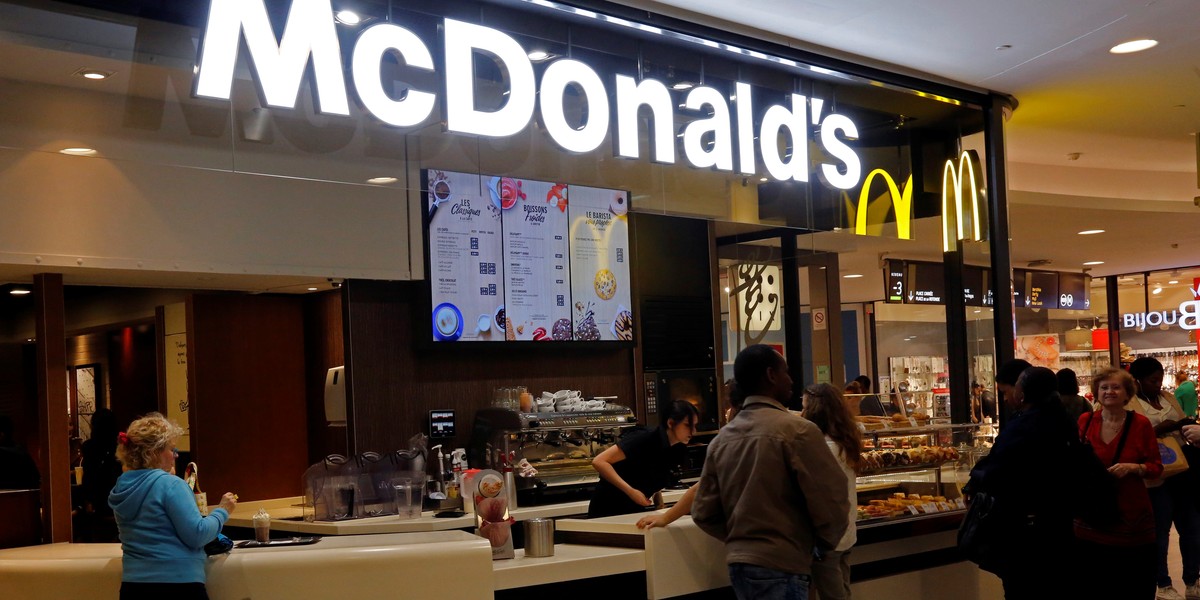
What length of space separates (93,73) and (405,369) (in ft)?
11.7

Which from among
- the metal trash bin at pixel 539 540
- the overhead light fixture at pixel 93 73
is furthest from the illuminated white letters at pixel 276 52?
the metal trash bin at pixel 539 540

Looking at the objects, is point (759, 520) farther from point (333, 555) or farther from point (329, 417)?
point (329, 417)

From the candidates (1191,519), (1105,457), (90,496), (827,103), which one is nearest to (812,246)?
(827,103)

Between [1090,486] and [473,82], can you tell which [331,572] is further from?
[1090,486]

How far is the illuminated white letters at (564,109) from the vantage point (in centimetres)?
471

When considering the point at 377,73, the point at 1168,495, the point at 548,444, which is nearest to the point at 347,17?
the point at 377,73

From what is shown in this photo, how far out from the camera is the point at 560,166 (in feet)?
15.6

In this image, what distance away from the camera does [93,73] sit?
3.51 metres

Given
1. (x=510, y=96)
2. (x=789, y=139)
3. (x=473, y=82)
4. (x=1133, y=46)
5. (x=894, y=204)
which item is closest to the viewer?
(x=473, y=82)

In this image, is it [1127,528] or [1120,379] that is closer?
[1127,528]

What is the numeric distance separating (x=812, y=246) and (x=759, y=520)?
271 cm

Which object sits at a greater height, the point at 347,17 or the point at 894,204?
the point at 347,17

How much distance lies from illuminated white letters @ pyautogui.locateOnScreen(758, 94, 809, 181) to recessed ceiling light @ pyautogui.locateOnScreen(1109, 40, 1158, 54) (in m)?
1.98

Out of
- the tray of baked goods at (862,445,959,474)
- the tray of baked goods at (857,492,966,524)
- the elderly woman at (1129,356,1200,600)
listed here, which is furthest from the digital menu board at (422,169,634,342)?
the elderly woman at (1129,356,1200,600)
